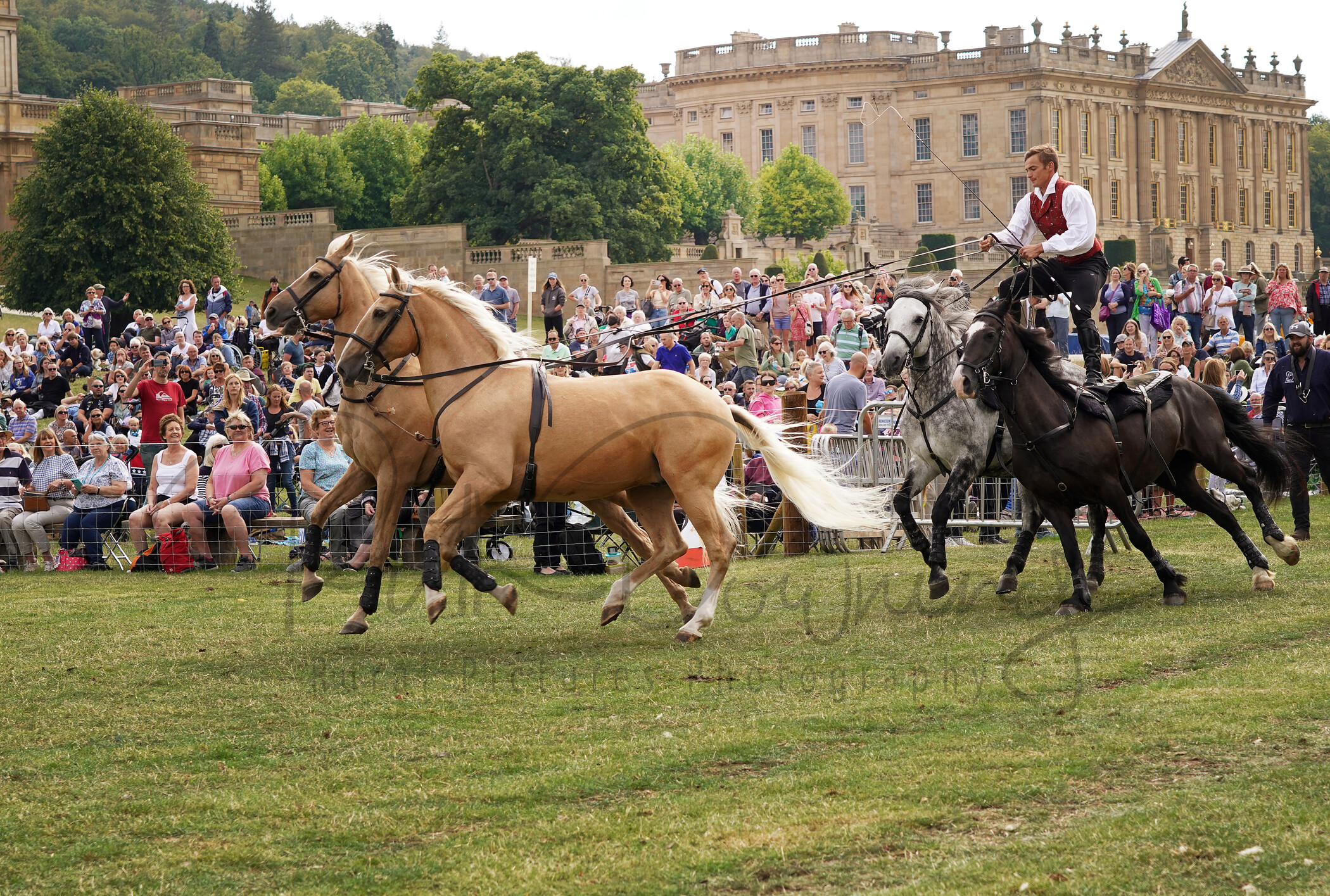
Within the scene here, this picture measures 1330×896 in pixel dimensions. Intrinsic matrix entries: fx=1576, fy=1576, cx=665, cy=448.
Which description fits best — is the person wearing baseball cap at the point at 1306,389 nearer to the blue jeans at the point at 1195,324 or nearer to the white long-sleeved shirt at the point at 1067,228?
the white long-sleeved shirt at the point at 1067,228

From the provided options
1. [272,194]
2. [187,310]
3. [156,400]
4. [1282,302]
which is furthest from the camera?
[272,194]

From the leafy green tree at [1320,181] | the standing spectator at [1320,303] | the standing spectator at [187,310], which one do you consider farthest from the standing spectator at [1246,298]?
the leafy green tree at [1320,181]

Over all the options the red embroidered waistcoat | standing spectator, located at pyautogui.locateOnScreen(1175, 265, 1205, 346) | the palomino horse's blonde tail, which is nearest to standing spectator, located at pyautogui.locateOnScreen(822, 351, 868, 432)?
the red embroidered waistcoat

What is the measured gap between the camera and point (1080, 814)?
6.46 m

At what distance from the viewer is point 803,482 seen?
1233 cm

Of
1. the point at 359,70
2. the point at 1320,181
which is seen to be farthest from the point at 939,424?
the point at 359,70

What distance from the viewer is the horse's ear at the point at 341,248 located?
1269cm

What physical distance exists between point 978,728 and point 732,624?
14.3ft

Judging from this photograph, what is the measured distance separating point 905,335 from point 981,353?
1364 mm

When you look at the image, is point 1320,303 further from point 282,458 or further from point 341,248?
point 341,248

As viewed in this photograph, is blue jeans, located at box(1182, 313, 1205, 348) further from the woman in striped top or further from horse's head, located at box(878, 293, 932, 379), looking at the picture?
the woman in striped top

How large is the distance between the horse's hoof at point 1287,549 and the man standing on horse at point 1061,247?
2008 millimetres

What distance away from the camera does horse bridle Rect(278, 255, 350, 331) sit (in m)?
12.3

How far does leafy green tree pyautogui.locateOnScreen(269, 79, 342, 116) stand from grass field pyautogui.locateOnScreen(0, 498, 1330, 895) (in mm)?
145230
